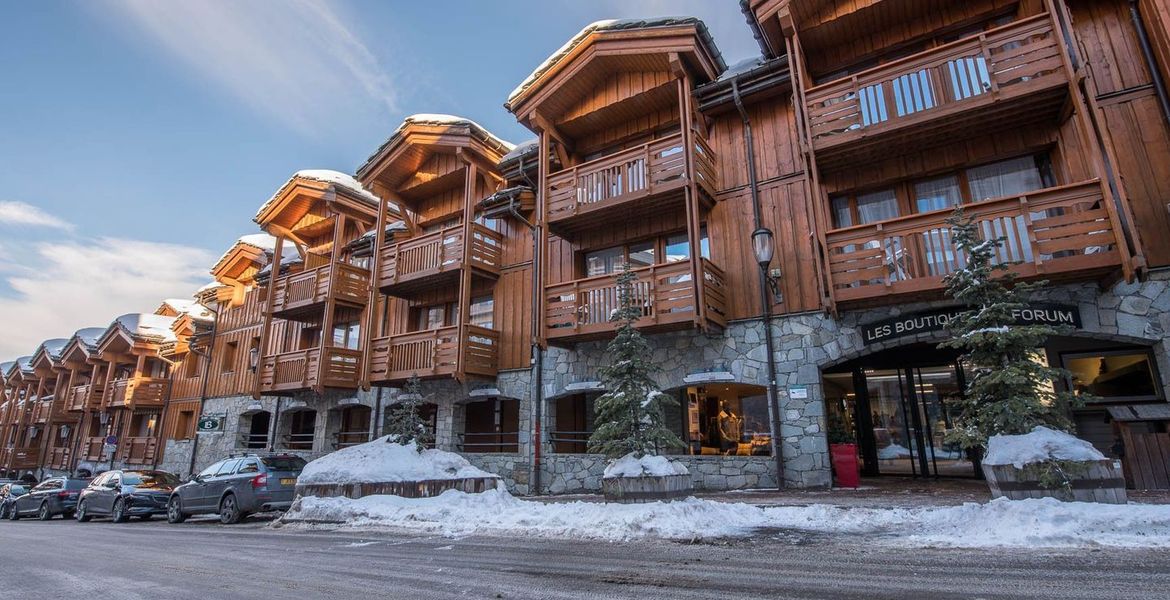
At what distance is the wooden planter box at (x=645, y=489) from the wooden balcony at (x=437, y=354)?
7.72 m

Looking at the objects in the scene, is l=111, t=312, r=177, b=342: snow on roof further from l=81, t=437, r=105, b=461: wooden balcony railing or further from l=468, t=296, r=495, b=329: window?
l=468, t=296, r=495, b=329: window

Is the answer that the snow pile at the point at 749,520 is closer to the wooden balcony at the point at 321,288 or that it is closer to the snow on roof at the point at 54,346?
the wooden balcony at the point at 321,288

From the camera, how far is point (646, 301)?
12523mm

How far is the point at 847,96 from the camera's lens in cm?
1128

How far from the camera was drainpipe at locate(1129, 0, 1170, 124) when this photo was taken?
9438 mm

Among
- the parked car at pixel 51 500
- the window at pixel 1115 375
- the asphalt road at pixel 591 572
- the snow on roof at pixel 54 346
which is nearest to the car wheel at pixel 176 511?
the asphalt road at pixel 591 572

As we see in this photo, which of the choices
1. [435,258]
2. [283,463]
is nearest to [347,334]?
[435,258]

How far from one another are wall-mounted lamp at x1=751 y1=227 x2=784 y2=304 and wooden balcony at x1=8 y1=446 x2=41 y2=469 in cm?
5023

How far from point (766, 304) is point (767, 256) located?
1.33 metres

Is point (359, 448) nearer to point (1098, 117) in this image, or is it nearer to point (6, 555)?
point (6, 555)

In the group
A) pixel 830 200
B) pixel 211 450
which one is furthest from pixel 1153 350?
pixel 211 450

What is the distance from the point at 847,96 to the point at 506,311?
10.6 meters

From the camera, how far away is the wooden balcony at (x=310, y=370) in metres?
18.6

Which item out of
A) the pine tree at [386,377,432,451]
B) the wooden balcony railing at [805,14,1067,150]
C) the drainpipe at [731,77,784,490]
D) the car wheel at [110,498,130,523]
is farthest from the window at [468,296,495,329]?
the car wheel at [110,498,130,523]
